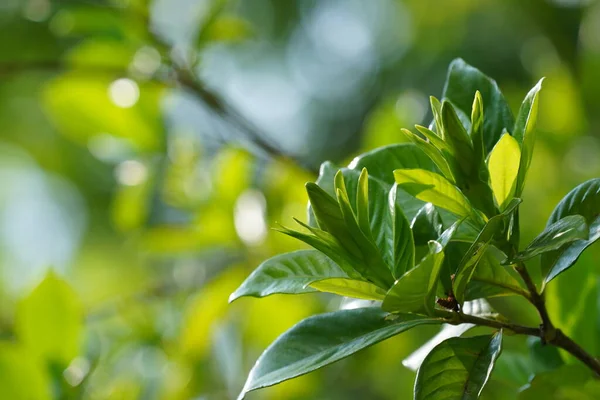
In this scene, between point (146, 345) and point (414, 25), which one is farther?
point (414, 25)

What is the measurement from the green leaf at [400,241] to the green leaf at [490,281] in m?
0.03

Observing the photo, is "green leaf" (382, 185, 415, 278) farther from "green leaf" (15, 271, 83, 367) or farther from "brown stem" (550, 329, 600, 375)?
"green leaf" (15, 271, 83, 367)

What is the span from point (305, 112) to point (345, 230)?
6.47 feet

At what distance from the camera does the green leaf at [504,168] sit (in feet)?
0.97

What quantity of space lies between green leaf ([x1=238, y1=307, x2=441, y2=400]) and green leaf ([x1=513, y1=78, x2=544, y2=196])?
7 cm

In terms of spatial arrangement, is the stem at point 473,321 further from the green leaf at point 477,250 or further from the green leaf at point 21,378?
the green leaf at point 21,378

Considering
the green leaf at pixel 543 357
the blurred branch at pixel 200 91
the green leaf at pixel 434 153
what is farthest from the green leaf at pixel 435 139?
the blurred branch at pixel 200 91

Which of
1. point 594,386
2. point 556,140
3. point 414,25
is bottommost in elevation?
point 594,386

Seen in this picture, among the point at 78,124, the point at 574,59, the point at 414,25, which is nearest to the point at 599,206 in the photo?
the point at 78,124

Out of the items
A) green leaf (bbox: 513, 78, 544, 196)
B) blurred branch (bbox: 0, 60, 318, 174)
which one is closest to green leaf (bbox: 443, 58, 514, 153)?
green leaf (bbox: 513, 78, 544, 196)

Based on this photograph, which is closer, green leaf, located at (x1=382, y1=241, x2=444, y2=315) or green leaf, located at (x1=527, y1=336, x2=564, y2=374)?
green leaf, located at (x1=382, y1=241, x2=444, y2=315)

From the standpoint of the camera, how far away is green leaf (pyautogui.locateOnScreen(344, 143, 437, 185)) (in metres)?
0.34

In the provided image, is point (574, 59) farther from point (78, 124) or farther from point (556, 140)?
point (78, 124)

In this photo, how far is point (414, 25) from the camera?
73.4 inches
